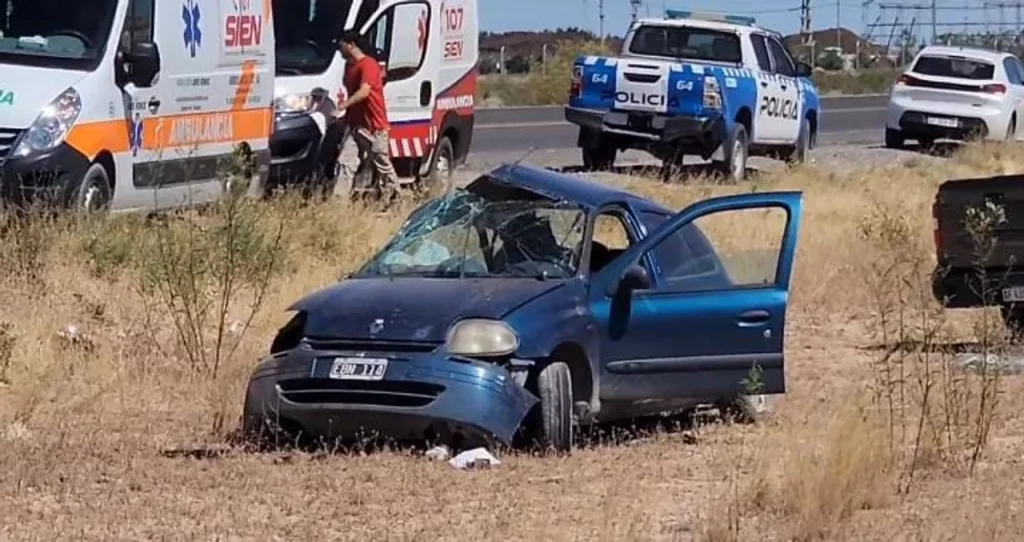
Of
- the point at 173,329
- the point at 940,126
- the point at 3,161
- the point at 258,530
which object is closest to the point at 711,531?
the point at 258,530

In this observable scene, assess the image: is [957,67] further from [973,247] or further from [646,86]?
[973,247]

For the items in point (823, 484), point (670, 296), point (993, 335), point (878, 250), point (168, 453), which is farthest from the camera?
point (878, 250)

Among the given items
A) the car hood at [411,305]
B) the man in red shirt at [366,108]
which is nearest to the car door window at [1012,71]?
the man in red shirt at [366,108]

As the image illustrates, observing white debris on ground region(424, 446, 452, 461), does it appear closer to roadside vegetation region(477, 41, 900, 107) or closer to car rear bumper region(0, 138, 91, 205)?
car rear bumper region(0, 138, 91, 205)

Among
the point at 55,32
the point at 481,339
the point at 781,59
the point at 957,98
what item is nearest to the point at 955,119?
the point at 957,98

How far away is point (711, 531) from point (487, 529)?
0.83 meters

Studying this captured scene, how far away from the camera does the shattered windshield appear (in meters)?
10.3

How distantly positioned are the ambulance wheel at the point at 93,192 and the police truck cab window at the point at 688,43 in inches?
487

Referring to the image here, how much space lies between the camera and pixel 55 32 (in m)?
15.3

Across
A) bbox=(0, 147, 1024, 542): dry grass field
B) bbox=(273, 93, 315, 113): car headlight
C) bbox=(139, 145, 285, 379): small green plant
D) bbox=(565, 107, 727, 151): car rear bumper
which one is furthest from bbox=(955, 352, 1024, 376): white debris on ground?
bbox=(565, 107, 727, 151): car rear bumper

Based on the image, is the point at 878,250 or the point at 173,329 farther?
the point at 878,250

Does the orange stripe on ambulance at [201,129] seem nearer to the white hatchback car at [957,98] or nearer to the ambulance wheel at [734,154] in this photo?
the ambulance wheel at [734,154]

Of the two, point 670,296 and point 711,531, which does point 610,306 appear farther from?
point 711,531

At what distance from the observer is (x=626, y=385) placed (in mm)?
10164
